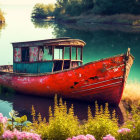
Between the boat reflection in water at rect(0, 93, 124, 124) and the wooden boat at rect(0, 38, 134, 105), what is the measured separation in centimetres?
29

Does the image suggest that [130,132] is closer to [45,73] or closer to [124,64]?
[124,64]

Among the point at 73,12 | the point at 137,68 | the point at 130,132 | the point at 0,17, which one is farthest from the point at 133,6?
the point at 130,132

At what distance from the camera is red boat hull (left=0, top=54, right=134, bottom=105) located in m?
11.5

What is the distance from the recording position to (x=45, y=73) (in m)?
12.7

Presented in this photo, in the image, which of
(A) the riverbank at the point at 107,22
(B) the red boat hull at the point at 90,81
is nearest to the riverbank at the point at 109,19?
(A) the riverbank at the point at 107,22

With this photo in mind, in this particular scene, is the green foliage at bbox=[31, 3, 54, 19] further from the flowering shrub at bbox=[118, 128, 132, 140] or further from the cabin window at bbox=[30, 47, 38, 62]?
the flowering shrub at bbox=[118, 128, 132, 140]

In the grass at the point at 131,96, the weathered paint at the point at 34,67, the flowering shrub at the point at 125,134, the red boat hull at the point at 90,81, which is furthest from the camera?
the weathered paint at the point at 34,67

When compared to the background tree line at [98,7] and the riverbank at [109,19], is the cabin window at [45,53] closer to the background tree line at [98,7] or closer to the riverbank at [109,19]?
the riverbank at [109,19]

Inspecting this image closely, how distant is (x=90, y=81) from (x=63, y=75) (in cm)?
142

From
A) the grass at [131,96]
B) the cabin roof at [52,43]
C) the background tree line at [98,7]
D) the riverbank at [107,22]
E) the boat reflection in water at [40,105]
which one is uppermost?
the background tree line at [98,7]

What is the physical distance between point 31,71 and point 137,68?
13.4 meters

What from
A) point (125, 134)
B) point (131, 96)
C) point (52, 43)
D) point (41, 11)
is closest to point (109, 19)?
point (41, 11)

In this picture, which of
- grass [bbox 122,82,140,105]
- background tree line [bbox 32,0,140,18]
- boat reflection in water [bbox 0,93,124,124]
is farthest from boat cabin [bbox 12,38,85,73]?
background tree line [bbox 32,0,140,18]

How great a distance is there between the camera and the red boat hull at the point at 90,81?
11.5 meters
